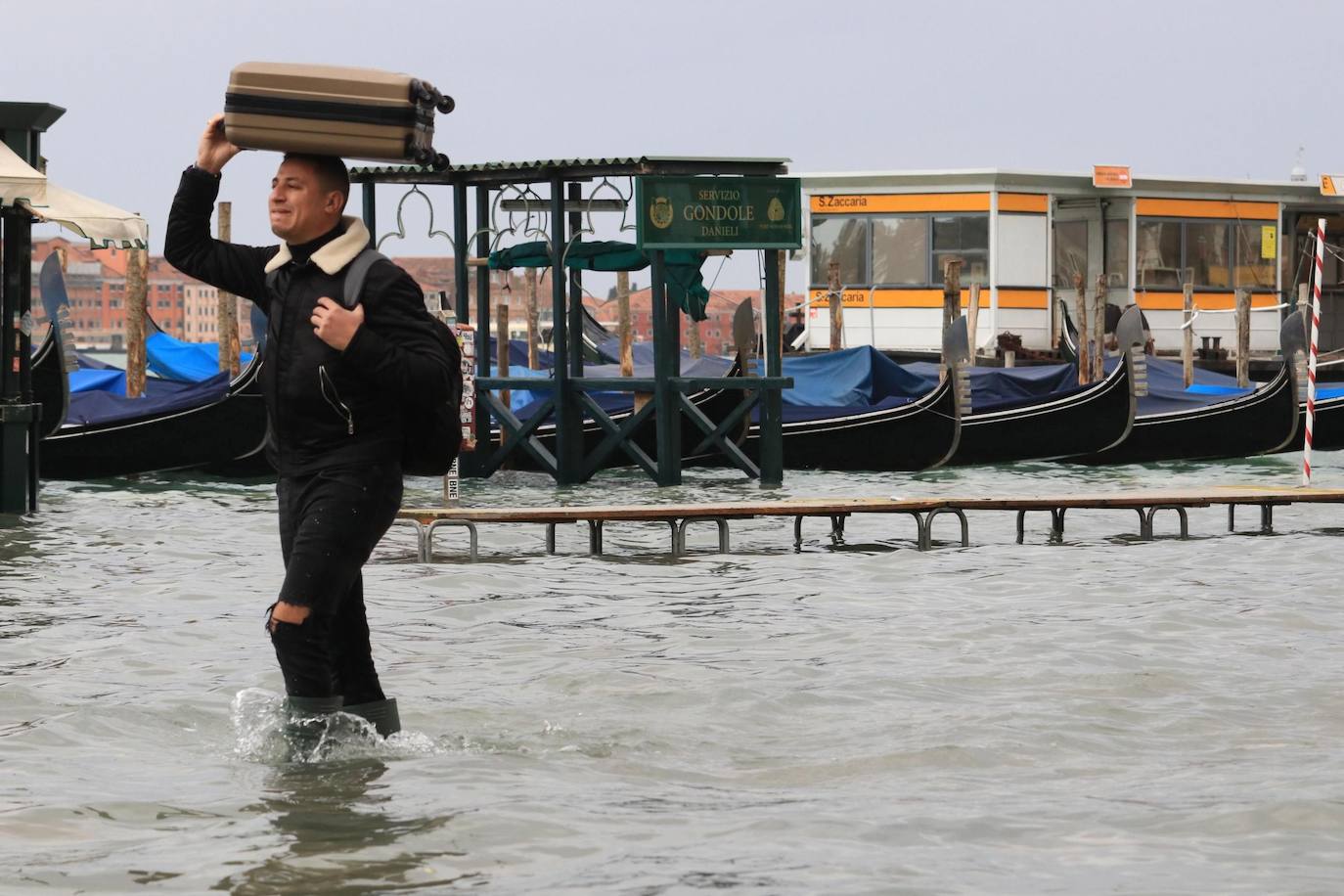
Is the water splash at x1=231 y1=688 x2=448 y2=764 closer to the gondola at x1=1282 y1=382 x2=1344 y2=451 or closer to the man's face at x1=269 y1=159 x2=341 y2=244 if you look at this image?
the man's face at x1=269 y1=159 x2=341 y2=244

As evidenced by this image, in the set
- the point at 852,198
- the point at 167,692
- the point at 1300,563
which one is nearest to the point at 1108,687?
the point at 167,692

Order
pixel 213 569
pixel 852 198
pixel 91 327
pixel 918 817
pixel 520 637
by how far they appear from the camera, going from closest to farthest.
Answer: pixel 918 817 < pixel 520 637 < pixel 213 569 < pixel 852 198 < pixel 91 327

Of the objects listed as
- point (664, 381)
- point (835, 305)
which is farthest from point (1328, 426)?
point (664, 381)

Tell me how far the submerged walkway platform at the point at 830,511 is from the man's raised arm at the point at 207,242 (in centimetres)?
609

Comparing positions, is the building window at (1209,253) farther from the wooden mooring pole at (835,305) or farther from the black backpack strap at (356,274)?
the black backpack strap at (356,274)

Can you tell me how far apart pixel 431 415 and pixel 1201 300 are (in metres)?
28.8

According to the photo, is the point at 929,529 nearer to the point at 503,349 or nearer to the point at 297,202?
the point at 297,202

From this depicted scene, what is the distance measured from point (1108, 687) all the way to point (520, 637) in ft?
8.23

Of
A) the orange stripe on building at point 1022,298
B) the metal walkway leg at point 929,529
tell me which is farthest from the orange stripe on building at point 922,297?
the metal walkway leg at point 929,529

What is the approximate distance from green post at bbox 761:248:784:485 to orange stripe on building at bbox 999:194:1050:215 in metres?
12.3

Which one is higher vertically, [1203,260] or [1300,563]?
[1203,260]

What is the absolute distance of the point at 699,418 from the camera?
17.6 metres

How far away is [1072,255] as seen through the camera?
32375 mm

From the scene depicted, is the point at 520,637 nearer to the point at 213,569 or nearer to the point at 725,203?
the point at 213,569
